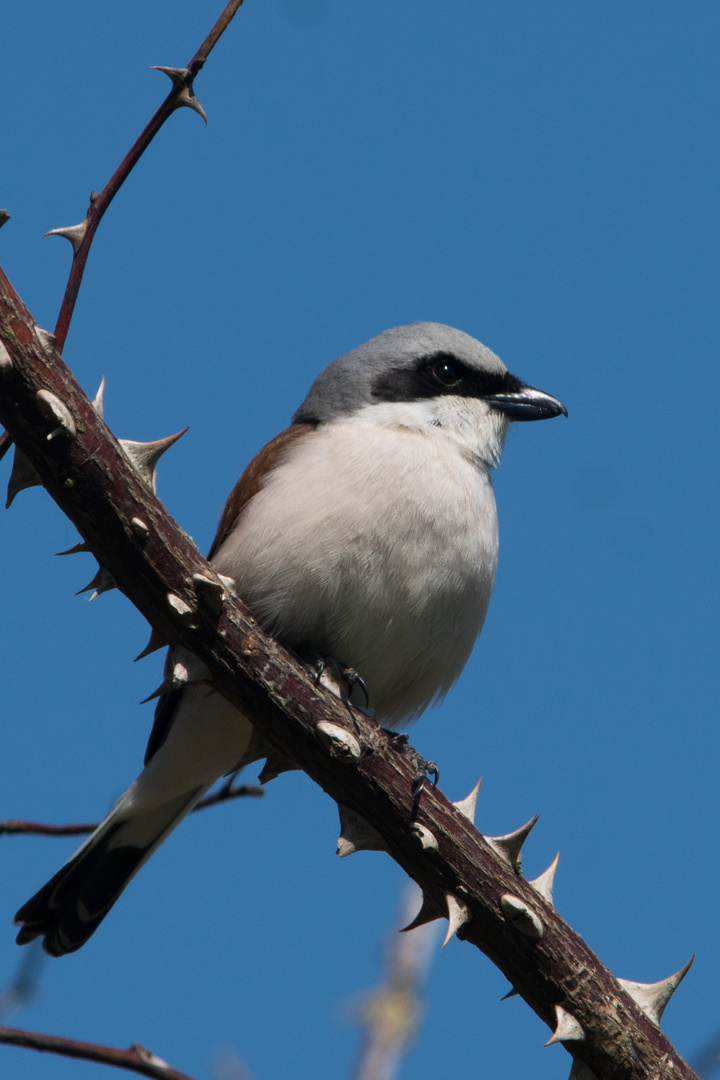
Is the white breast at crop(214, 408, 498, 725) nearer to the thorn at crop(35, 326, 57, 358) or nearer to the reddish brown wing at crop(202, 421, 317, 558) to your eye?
the reddish brown wing at crop(202, 421, 317, 558)

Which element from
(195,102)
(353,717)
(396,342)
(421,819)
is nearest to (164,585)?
(353,717)

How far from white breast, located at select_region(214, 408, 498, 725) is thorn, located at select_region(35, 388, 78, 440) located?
1405 mm

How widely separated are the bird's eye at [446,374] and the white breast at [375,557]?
59cm

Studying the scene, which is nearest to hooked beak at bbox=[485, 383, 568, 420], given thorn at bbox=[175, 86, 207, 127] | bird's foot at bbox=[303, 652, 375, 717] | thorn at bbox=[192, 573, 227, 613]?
bird's foot at bbox=[303, 652, 375, 717]

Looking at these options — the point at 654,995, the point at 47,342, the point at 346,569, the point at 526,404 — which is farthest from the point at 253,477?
the point at 654,995

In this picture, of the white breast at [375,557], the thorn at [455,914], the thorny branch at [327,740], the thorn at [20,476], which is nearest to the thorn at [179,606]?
the thorny branch at [327,740]

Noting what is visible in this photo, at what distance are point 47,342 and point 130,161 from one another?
57cm

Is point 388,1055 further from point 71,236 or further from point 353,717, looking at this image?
point 71,236

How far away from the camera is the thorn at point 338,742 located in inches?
97.0

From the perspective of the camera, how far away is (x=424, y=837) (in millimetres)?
2521

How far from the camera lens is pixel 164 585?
7.50 ft

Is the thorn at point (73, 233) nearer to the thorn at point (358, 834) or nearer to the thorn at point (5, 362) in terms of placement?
the thorn at point (5, 362)

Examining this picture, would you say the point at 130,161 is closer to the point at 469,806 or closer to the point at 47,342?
the point at 47,342

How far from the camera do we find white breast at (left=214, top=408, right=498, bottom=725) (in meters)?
3.49
